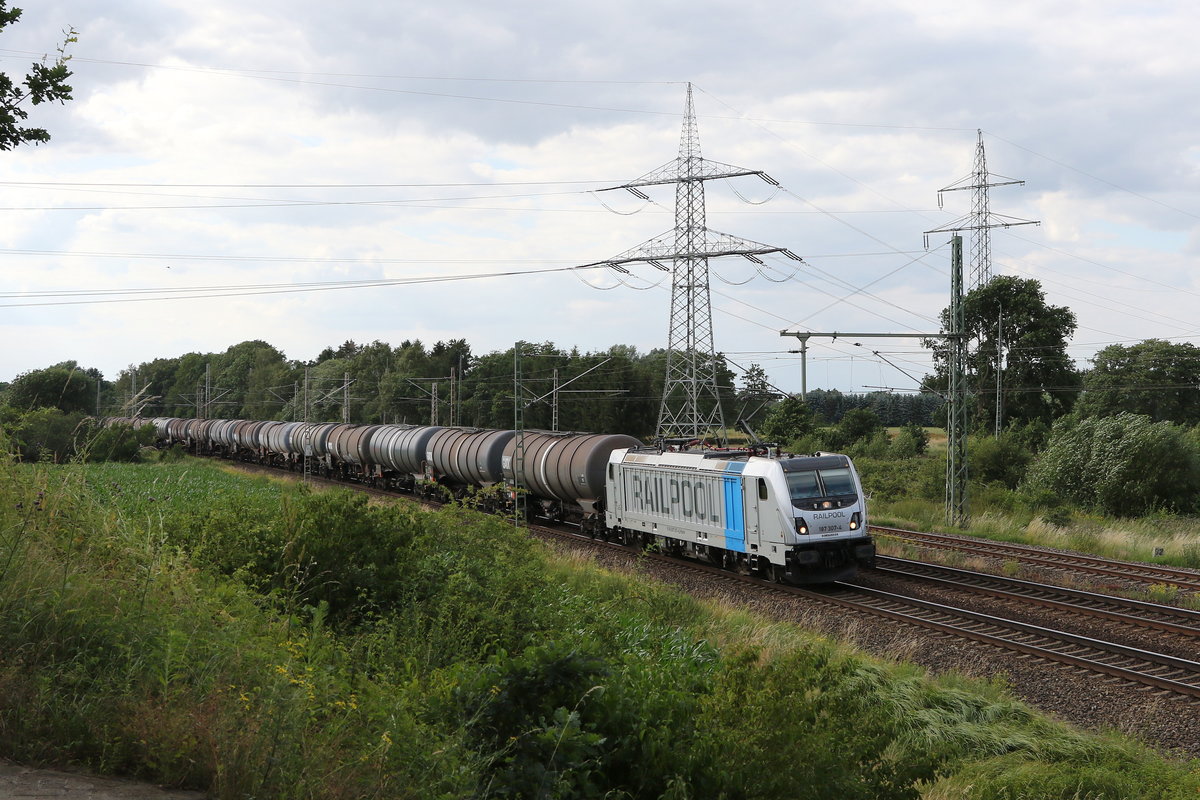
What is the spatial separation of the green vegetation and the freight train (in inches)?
77.4

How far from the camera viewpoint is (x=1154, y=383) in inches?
2424

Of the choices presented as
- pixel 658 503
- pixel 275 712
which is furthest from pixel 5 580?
pixel 658 503

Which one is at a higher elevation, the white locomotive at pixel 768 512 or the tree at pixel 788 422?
the tree at pixel 788 422

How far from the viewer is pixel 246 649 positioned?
6.04m

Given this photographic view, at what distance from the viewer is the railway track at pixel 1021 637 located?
491 inches

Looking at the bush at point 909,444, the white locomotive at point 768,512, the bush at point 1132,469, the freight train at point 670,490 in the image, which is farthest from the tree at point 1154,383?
the white locomotive at point 768,512

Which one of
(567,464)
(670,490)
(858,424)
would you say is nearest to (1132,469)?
(670,490)

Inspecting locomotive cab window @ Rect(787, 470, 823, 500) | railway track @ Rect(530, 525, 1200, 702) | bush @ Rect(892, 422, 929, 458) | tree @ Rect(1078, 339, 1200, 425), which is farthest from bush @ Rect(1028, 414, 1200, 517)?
tree @ Rect(1078, 339, 1200, 425)

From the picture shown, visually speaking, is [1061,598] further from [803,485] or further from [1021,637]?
[803,485]

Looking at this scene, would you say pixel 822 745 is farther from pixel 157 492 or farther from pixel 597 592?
pixel 157 492

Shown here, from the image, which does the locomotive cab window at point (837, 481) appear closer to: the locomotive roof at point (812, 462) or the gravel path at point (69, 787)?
the locomotive roof at point (812, 462)

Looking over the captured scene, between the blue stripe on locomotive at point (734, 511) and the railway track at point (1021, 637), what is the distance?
2.49ft

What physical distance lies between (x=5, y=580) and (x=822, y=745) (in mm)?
5194

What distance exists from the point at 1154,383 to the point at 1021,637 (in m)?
55.4
